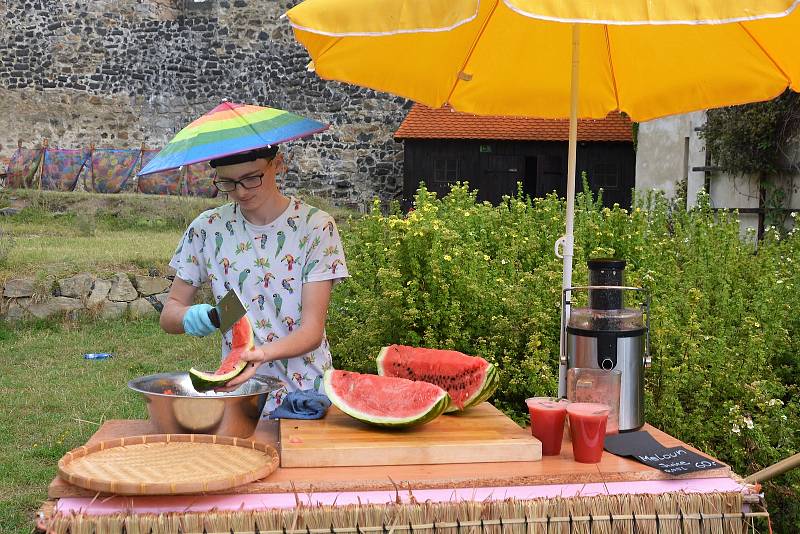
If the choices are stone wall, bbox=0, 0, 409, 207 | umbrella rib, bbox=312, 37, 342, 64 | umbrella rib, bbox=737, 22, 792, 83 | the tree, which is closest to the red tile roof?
stone wall, bbox=0, 0, 409, 207

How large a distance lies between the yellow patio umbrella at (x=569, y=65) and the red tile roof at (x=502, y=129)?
18.0 meters

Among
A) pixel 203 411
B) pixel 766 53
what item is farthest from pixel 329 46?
pixel 766 53

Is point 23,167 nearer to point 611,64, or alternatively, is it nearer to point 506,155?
point 506,155

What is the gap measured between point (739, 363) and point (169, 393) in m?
3.23

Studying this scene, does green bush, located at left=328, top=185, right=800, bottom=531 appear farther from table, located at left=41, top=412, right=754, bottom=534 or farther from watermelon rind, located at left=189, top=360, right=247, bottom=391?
watermelon rind, located at left=189, top=360, right=247, bottom=391

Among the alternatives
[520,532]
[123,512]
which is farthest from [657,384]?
[123,512]

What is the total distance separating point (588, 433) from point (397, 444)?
0.53m

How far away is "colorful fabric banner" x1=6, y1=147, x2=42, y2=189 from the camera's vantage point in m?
21.3

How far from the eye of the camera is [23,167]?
2189 centimetres

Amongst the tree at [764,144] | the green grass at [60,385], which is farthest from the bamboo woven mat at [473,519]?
the tree at [764,144]

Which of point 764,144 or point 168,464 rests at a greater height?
point 764,144

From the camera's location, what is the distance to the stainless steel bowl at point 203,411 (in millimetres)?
2596

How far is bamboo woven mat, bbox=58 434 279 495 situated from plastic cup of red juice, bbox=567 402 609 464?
0.82 m

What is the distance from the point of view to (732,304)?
5355 millimetres
